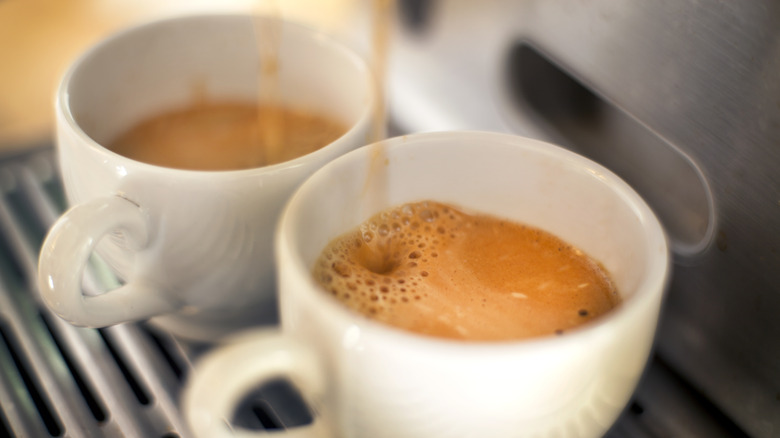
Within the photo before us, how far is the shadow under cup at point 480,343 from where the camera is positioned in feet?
0.92

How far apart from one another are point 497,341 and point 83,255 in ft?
0.64

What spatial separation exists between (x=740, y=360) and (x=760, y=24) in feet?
0.53

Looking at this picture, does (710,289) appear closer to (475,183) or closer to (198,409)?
(475,183)

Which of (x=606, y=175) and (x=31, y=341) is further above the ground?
(x=606, y=175)

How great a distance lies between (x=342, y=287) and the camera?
1.20ft

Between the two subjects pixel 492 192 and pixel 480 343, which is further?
pixel 492 192

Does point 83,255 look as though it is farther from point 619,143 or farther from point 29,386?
point 619,143

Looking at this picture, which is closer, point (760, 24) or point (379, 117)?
point (760, 24)

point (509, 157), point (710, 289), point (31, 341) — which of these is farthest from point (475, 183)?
point (31, 341)

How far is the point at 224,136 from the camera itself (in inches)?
20.7

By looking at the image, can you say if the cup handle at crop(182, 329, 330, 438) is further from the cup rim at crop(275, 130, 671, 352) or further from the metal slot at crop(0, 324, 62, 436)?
the metal slot at crop(0, 324, 62, 436)

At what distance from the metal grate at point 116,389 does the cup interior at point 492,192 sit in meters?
0.08

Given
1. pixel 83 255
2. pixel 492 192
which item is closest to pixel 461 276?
pixel 492 192

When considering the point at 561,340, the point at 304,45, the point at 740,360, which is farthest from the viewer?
the point at 304,45
